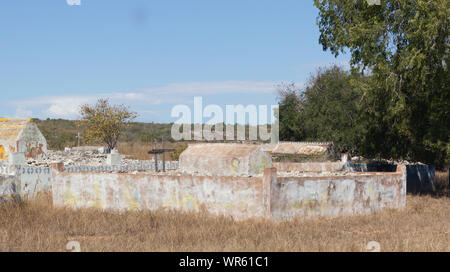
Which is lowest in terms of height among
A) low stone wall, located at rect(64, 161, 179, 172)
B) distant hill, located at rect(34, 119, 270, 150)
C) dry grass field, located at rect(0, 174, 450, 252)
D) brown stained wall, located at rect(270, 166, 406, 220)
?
dry grass field, located at rect(0, 174, 450, 252)

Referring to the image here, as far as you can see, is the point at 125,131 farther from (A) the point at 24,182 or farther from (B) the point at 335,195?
(B) the point at 335,195

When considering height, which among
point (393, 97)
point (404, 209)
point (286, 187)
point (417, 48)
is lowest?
point (404, 209)

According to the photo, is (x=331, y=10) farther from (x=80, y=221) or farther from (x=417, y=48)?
(x=80, y=221)

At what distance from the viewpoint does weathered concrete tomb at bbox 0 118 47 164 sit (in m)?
24.0

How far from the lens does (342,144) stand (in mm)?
34500

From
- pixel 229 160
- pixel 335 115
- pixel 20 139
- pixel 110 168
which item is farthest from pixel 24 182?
pixel 335 115

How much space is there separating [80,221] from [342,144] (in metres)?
23.5

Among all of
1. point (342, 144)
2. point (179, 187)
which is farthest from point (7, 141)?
point (342, 144)

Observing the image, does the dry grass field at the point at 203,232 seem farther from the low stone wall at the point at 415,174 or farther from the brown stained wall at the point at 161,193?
the low stone wall at the point at 415,174

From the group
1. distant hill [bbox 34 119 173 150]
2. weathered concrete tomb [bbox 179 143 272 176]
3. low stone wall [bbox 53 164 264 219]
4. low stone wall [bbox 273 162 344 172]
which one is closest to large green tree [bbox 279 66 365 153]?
low stone wall [bbox 273 162 344 172]

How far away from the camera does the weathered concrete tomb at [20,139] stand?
944 inches

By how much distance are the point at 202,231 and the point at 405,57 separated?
425 inches

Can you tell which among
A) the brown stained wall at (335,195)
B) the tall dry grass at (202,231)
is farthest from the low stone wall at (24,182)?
the brown stained wall at (335,195)

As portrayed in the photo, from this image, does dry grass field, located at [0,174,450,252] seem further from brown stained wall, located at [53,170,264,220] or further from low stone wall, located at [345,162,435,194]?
low stone wall, located at [345,162,435,194]
